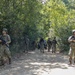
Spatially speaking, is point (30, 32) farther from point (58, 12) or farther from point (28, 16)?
point (28, 16)

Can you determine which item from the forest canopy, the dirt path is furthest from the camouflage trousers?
the forest canopy

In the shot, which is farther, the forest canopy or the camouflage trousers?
the forest canopy

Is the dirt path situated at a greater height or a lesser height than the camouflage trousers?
lesser

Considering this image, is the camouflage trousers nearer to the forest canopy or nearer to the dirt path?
the dirt path

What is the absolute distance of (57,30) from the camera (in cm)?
3061

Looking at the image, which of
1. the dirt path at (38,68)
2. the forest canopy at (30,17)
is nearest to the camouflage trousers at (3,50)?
the dirt path at (38,68)

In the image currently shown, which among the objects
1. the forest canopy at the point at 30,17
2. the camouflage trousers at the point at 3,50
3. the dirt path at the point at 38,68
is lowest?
the dirt path at the point at 38,68

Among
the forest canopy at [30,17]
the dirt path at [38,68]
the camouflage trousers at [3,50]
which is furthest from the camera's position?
the forest canopy at [30,17]

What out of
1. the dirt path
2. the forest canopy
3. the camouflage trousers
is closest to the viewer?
the dirt path

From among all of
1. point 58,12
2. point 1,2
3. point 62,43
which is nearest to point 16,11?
point 1,2

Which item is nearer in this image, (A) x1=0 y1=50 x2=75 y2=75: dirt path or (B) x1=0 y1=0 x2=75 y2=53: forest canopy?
(A) x1=0 y1=50 x2=75 y2=75: dirt path

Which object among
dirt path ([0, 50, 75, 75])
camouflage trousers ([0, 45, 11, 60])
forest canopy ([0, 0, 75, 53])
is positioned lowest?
dirt path ([0, 50, 75, 75])

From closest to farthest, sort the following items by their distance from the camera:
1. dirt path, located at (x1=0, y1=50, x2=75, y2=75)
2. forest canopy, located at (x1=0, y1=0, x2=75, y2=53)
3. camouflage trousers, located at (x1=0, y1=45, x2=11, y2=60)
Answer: dirt path, located at (x1=0, y1=50, x2=75, y2=75) → camouflage trousers, located at (x1=0, y1=45, x2=11, y2=60) → forest canopy, located at (x1=0, y1=0, x2=75, y2=53)

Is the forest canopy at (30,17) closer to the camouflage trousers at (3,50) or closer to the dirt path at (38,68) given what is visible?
the camouflage trousers at (3,50)
